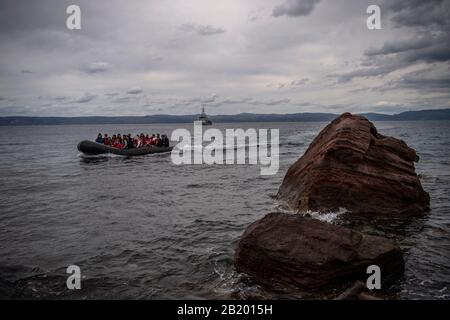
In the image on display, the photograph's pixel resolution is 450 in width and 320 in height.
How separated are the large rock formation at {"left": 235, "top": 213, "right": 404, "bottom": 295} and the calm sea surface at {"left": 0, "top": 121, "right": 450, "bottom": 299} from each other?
17.7 inches

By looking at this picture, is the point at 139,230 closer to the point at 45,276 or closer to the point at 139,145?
the point at 45,276

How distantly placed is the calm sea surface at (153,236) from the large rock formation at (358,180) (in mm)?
653

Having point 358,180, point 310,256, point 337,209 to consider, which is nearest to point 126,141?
point 337,209

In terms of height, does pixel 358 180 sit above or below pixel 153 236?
above

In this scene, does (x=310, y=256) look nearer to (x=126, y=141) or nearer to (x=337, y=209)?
(x=337, y=209)

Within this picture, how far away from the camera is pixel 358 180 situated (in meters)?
12.4

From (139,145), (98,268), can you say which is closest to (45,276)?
(98,268)

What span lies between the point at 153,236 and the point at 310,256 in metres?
6.15

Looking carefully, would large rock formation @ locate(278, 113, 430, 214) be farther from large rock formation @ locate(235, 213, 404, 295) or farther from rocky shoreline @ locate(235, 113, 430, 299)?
large rock formation @ locate(235, 213, 404, 295)

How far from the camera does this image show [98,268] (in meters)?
9.26

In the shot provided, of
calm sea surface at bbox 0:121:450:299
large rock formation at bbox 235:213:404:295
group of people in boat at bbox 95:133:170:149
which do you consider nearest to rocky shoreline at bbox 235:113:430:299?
large rock formation at bbox 235:213:404:295

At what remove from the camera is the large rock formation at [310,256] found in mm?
7090

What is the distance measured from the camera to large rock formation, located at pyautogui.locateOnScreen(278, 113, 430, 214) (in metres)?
12.3
